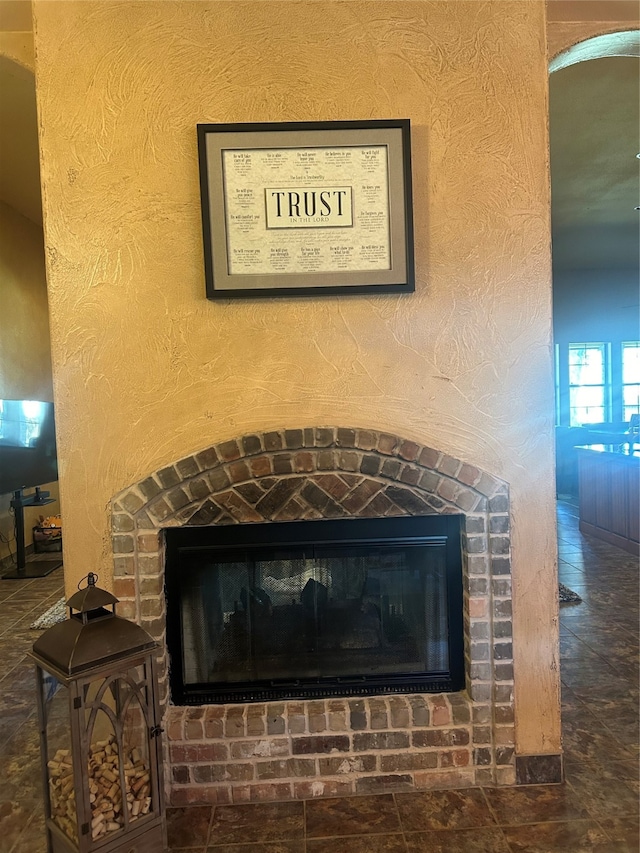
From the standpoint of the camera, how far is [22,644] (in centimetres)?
330

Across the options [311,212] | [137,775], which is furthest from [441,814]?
[311,212]

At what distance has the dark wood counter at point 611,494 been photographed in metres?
4.73

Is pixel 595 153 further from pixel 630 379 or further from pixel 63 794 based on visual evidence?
pixel 630 379

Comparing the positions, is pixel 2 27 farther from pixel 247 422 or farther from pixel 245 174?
pixel 247 422

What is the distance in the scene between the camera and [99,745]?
1667 millimetres

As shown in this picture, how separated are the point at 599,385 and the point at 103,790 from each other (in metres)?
9.05

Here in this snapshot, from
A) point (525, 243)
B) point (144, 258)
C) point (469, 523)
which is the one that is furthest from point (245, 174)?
point (469, 523)

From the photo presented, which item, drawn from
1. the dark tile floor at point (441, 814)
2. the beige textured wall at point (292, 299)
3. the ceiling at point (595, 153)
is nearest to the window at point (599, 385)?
the ceiling at point (595, 153)

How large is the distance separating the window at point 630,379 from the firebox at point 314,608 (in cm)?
817

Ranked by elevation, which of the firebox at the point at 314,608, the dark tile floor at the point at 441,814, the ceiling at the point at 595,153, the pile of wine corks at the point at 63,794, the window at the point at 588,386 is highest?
the ceiling at the point at 595,153

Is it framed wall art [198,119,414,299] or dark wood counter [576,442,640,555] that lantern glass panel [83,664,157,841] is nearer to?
framed wall art [198,119,414,299]

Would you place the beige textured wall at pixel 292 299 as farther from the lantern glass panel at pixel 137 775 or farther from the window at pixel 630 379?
the window at pixel 630 379

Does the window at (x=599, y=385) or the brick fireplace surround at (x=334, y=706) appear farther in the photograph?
the window at (x=599, y=385)

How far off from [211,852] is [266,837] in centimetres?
17
